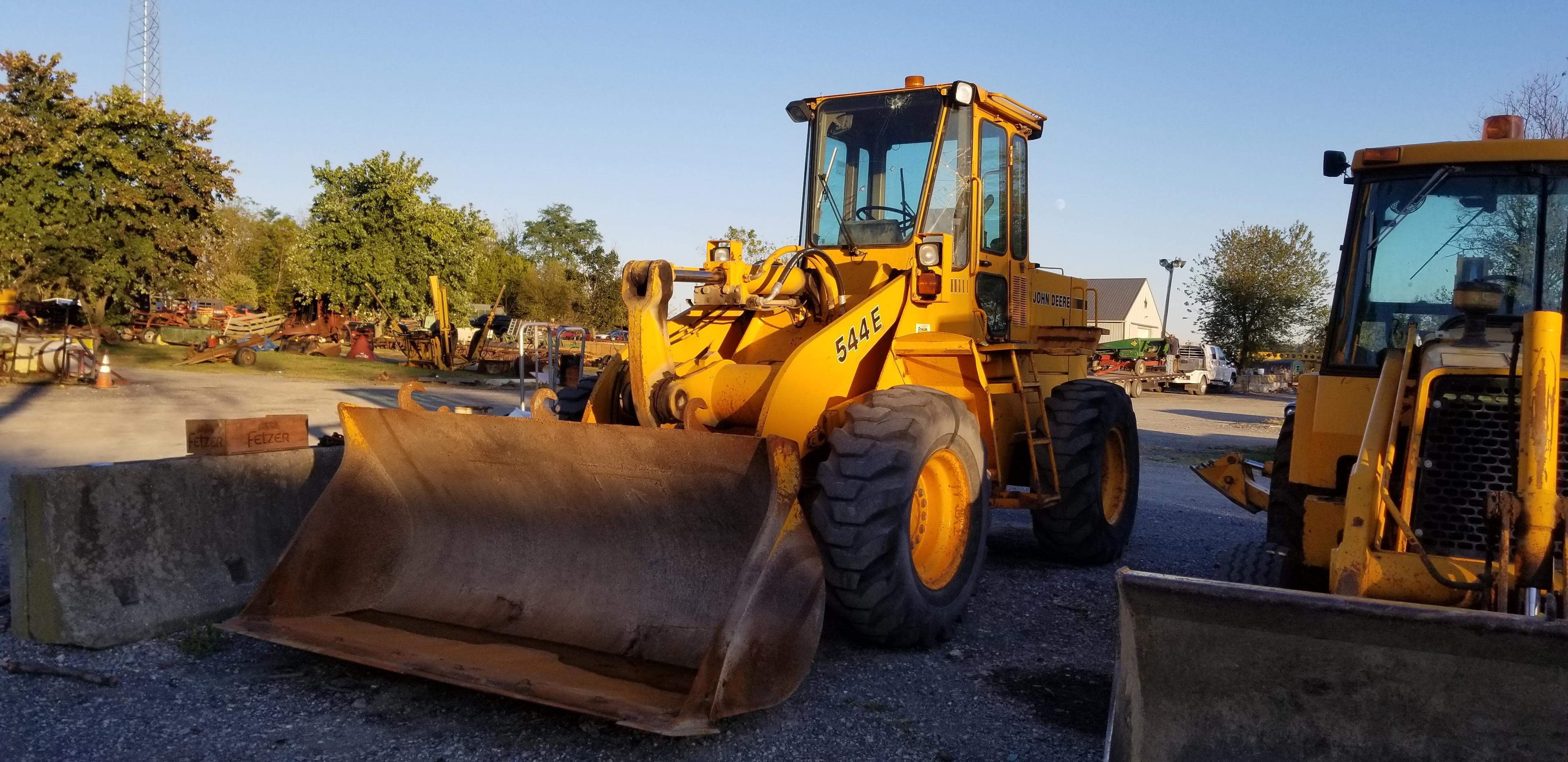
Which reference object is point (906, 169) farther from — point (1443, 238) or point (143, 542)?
point (143, 542)

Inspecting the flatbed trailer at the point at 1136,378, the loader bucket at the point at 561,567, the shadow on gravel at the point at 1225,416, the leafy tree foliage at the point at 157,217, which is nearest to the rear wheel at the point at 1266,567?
the loader bucket at the point at 561,567

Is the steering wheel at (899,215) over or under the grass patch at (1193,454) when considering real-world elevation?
over

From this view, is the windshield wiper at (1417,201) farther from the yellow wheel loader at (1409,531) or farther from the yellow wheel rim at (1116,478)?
the yellow wheel rim at (1116,478)

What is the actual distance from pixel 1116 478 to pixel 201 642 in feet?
20.5

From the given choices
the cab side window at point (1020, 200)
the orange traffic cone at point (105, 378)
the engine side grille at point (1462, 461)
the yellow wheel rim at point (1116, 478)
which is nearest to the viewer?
the engine side grille at point (1462, 461)

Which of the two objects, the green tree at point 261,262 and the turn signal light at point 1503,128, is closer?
the turn signal light at point 1503,128

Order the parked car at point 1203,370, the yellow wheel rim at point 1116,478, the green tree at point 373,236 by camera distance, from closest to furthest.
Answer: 1. the yellow wheel rim at point 1116,478
2. the green tree at point 373,236
3. the parked car at point 1203,370

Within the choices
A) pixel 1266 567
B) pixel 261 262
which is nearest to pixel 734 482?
pixel 1266 567

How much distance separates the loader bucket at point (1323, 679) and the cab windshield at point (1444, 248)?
2.60 meters

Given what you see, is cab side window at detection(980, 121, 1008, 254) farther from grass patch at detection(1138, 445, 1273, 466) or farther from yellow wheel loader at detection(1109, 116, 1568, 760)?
grass patch at detection(1138, 445, 1273, 466)

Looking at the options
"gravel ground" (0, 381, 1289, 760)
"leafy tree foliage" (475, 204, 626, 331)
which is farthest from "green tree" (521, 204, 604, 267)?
"gravel ground" (0, 381, 1289, 760)

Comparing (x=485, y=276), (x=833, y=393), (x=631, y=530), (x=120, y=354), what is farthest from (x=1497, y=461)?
(x=485, y=276)

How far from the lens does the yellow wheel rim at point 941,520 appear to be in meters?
5.72

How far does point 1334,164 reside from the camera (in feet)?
18.2
